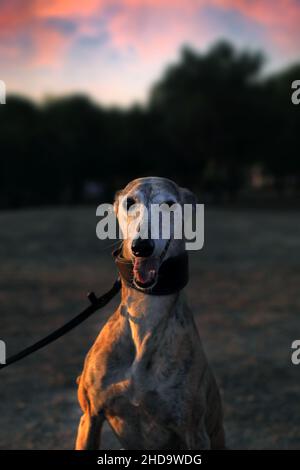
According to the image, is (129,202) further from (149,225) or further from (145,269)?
(145,269)

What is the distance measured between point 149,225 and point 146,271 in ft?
0.78

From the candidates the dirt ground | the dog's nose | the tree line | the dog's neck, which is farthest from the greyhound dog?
the tree line

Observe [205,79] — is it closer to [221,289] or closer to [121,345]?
[221,289]

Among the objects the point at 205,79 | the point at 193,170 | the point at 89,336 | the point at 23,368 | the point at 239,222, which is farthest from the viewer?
the point at 193,170

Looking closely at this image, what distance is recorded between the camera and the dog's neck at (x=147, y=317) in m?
3.34

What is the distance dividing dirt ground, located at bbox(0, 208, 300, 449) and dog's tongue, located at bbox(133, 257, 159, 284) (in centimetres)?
323

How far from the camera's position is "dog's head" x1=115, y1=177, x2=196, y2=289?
308 centimetres

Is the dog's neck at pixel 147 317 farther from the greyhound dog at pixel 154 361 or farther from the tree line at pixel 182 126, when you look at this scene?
the tree line at pixel 182 126

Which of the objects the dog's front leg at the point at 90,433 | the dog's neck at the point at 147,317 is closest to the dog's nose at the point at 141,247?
the dog's neck at the point at 147,317

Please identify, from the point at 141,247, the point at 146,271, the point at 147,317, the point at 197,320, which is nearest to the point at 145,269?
the point at 146,271

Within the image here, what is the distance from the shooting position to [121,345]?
11.2 ft

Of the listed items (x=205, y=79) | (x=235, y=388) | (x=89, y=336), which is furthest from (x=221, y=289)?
(x=205, y=79)

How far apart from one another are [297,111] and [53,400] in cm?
4822
